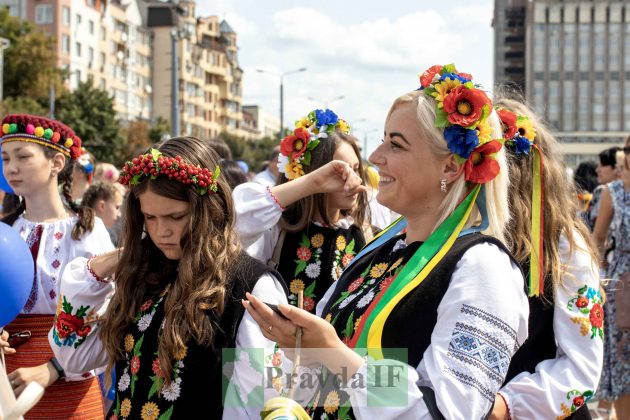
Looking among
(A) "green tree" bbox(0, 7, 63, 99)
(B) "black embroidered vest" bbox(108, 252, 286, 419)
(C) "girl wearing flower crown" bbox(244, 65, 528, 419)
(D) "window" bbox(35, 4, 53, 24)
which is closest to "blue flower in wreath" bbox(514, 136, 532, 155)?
(C) "girl wearing flower crown" bbox(244, 65, 528, 419)

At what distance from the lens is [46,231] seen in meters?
4.21

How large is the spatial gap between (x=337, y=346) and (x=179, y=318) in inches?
28.5

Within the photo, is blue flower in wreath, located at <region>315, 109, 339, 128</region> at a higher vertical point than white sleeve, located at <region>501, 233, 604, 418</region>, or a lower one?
higher

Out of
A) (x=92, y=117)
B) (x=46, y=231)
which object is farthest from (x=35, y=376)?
(x=92, y=117)

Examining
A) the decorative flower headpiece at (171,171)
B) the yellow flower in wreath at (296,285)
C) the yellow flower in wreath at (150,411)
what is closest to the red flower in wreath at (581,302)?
the decorative flower headpiece at (171,171)

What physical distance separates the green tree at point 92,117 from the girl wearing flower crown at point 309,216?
40.1m

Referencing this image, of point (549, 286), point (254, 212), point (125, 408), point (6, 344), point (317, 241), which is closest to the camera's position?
point (125, 408)

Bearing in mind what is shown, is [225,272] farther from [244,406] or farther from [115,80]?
[115,80]

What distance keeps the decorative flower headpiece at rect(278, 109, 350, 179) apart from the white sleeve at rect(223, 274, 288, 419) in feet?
5.70

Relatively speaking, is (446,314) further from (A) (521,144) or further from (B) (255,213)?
(B) (255,213)

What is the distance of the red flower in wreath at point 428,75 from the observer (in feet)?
8.59

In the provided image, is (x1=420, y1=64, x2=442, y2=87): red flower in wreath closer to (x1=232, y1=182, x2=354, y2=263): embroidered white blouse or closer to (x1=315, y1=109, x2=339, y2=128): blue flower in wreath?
(x1=232, y1=182, x2=354, y2=263): embroidered white blouse

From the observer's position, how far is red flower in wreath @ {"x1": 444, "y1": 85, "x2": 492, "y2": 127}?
97.0 inches

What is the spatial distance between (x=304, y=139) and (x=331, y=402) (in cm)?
214
